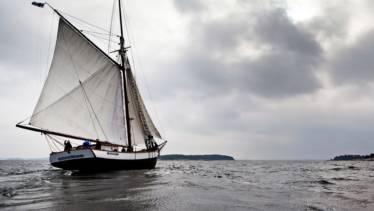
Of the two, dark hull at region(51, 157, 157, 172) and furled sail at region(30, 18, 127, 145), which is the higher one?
furled sail at region(30, 18, 127, 145)

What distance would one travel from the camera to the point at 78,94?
41031 millimetres

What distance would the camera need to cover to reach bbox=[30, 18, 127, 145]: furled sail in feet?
128

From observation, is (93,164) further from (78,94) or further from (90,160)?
(78,94)

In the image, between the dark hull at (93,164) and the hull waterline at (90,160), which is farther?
the dark hull at (93,164)

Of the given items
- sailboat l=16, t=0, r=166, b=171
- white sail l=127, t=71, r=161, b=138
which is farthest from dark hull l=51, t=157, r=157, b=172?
white sail l=127, t=71, r=161, b=138

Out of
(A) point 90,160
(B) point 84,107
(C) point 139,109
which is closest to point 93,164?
(A) point 90,160

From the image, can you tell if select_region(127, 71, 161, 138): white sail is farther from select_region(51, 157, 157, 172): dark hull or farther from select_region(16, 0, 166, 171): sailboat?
select_region(51, 157, 157, 172): dark hull

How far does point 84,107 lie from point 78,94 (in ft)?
5.31

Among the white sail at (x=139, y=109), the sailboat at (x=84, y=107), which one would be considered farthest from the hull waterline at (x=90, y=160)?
the white sail at (x=139, y=109)

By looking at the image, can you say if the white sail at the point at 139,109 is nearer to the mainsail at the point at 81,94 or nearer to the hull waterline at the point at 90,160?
the mainsail at the point at 81,94

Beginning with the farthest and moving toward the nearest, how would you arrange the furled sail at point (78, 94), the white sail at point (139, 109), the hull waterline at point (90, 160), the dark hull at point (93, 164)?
the white sail at point (139, 109) < the furled sail at point (78, 94) < the dark hull at point (93, 164) < the hull waterline at point (90, 160)

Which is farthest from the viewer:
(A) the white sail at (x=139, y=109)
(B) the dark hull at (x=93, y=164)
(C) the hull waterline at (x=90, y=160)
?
(A) the white sail at (x=139, y=109)

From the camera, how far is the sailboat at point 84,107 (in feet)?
128

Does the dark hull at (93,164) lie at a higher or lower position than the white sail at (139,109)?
lower
